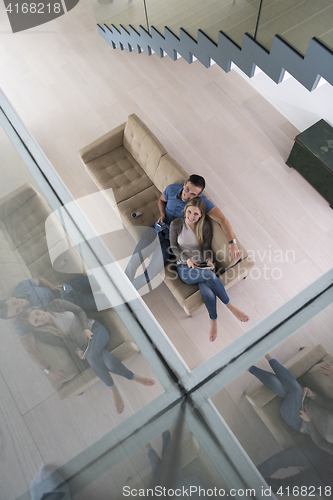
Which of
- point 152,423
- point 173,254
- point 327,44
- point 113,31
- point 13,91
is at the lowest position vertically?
point 152,423

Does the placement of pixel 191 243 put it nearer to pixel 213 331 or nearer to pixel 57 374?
pixel 213 331

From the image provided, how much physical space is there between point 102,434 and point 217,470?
0.22m

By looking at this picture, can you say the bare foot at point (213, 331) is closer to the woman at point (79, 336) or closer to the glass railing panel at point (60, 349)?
the glass railing panel at point (60, 349)


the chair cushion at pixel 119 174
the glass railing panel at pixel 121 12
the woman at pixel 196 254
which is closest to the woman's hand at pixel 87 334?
the woman at pixel 196 254

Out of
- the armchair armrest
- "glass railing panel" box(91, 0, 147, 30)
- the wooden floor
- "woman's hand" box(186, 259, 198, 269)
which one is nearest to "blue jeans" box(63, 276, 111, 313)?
the wooden floor

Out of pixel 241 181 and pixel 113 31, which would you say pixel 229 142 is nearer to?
pixel 241 181

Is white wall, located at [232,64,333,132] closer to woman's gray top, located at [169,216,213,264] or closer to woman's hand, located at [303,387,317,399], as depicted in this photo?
woman's gray top, located at [169,216,213,264]

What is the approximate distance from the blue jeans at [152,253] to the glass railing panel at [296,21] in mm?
1879

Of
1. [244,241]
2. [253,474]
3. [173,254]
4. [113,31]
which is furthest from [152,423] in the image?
[113,31]

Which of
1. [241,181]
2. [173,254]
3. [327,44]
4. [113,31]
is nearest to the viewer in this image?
[327,44]

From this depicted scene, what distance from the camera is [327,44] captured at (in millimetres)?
2252

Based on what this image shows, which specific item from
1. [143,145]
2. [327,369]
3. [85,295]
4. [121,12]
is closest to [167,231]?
[143,145]

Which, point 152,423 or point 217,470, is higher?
point 152,423

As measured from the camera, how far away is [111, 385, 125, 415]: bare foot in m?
0.64
